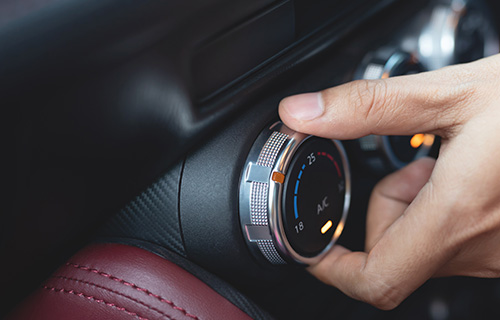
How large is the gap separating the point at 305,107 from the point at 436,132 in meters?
0.22

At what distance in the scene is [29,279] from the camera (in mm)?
478

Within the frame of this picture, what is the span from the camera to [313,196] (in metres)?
0.65

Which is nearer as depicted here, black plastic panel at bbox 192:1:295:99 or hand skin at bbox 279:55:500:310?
black plastic panel at bbox 192:1:295:99

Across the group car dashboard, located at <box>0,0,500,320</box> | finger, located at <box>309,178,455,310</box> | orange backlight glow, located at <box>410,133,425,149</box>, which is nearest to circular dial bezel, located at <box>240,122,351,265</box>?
car dashboard, located at <box>0,0,500,320</box>

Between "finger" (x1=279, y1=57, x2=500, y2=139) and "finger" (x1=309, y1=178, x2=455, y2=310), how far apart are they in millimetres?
103

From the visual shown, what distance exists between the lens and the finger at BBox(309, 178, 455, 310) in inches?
25.0

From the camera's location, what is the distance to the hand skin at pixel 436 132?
61 cm

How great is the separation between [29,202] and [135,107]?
129 mm

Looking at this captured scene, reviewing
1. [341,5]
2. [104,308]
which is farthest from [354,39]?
[104,308]

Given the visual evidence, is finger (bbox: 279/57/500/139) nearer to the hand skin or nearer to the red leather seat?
the hand skin

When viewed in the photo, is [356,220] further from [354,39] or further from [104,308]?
[104,308]

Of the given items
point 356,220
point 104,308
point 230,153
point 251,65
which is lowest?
point 356,220

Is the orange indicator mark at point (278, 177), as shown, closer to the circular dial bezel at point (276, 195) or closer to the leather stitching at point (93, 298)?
the circular dial bezel at point (276, 195)

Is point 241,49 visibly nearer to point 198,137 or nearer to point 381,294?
point 198,137
